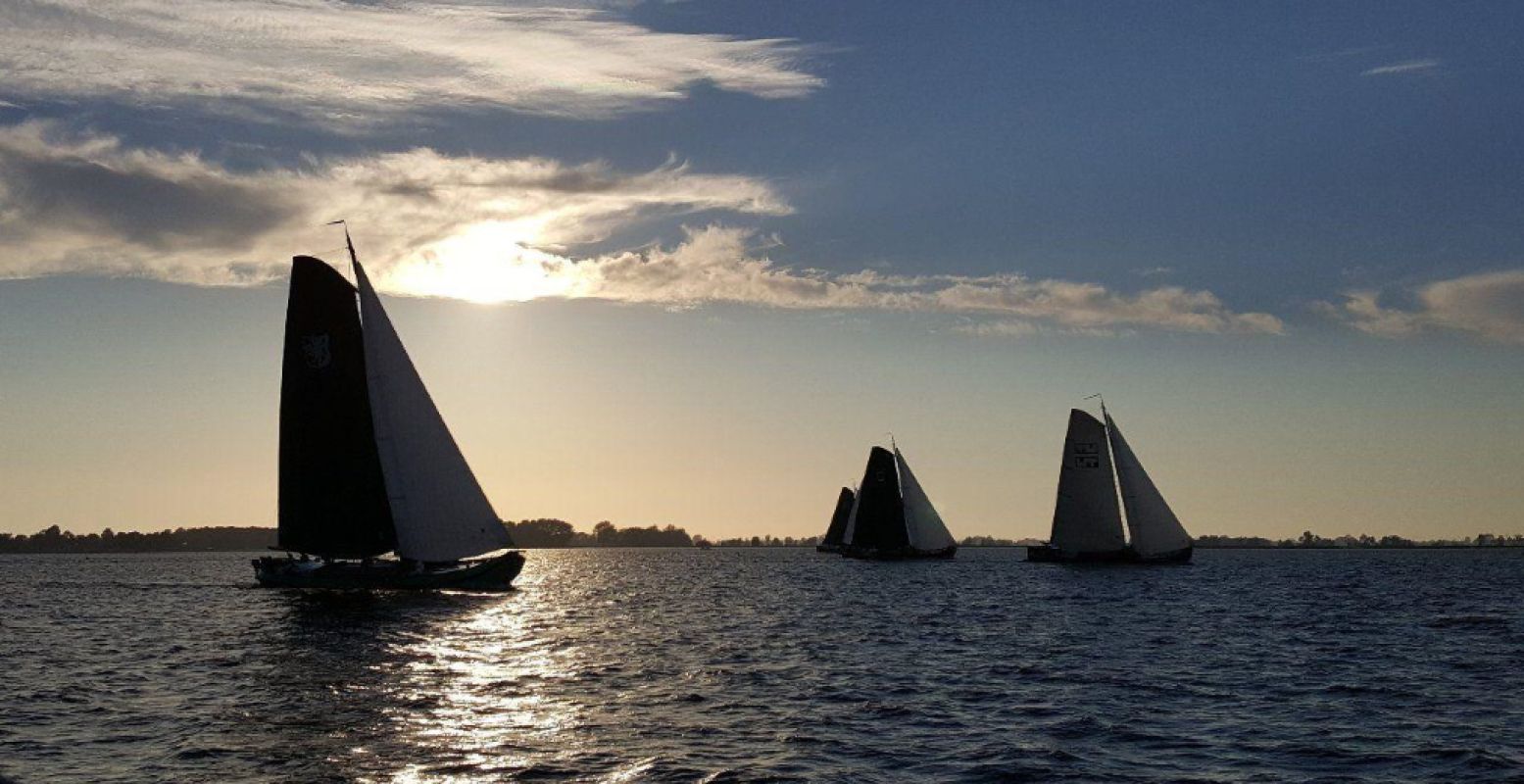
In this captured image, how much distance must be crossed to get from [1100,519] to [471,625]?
66.6m

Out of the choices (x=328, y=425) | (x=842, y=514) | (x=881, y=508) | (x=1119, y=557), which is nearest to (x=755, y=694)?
(x=328, y=425)

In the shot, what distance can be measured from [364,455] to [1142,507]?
2639 inches

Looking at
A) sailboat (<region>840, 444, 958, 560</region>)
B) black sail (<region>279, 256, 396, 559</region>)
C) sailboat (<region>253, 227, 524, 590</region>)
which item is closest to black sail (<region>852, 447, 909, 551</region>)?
sailboat (<region>840, 444, 958, 560</region>)

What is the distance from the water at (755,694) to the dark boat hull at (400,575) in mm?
1258

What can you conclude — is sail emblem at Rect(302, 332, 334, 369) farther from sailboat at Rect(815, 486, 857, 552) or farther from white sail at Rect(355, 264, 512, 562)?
sailboat at Rect(815, 486, 857, 552)

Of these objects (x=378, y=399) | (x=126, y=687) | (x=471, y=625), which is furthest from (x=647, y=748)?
(x=378, y=399)

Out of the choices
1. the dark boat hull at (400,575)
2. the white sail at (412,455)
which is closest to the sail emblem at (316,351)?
the white sail at (412,455)

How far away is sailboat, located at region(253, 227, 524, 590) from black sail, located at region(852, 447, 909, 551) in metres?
63.7

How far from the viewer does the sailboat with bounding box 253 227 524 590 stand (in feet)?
226

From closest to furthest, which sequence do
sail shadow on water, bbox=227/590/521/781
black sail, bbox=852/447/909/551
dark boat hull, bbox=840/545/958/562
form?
sail shadow on water, bbox=227/590/521/781 < black sail, bbox=852/447/909/551 < dark boat hull, bbox=840/545/958/562

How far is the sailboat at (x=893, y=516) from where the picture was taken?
430ft

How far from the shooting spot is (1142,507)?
363 ft

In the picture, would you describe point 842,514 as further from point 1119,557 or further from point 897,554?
point 1119,557

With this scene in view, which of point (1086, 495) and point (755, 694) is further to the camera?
point (1086, 495)
